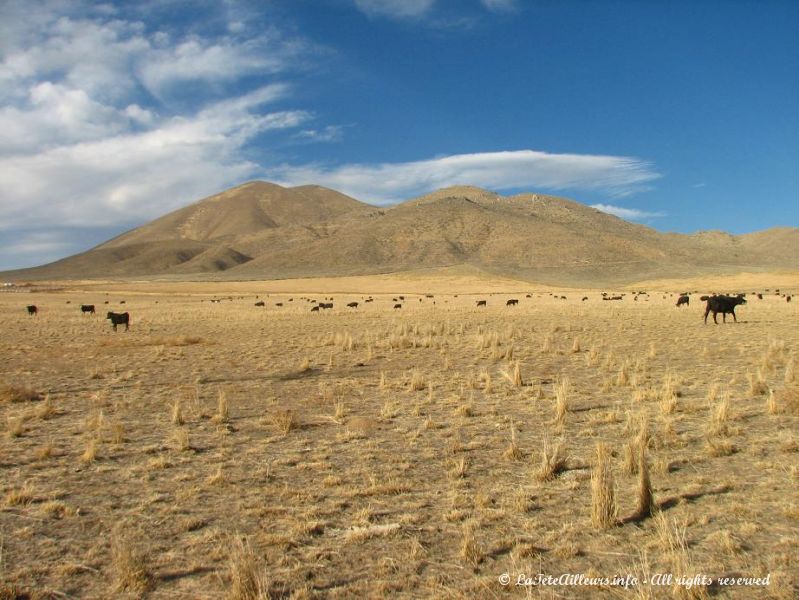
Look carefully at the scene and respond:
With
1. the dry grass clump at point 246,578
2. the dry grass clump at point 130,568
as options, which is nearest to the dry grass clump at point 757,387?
the dry grass clump at point 246,578

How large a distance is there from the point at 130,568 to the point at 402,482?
10.5 feet

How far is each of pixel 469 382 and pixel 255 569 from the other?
9.53 meters

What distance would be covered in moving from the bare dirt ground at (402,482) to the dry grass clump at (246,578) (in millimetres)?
21

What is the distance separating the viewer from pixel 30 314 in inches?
1676

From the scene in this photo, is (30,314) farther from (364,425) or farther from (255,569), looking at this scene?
(255,569)

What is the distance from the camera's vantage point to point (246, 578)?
174 inches

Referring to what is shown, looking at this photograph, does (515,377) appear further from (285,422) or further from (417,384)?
(285,422)

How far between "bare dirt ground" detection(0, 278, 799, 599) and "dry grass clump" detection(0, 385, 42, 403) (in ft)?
0.31

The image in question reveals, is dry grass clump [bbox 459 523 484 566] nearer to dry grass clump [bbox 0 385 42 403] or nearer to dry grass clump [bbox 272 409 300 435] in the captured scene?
dry grass clump [bbox 272 409 300 435]

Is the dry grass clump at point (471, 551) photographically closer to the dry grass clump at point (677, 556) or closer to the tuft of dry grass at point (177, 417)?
the dry grass clump at point (677, 556)

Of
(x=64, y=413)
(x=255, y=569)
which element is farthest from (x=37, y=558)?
(x=64, y=413)

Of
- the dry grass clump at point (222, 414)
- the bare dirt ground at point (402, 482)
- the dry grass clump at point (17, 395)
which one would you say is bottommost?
the bare dirt ground at point (402, 482)

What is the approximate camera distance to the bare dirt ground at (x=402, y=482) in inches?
185

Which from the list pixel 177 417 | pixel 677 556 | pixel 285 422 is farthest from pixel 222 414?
pixel 677 556
